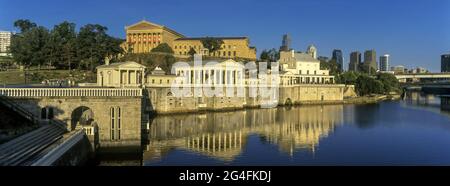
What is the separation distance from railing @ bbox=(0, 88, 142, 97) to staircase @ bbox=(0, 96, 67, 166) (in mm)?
760

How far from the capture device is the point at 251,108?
74688 mm

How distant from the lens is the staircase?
52.5 ft

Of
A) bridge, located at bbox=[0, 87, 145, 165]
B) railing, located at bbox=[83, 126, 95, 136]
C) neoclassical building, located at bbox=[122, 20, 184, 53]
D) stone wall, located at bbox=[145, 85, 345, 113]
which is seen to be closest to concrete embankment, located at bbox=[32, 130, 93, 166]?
railing, located at bbox=[83, 126, 95, 136]

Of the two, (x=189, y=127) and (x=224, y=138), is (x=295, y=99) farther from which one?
(x=224, y=138)

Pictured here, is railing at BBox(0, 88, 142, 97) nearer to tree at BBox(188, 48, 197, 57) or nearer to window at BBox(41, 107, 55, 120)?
window at BBox(41, 107, 55, 120)

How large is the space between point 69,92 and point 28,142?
825cm


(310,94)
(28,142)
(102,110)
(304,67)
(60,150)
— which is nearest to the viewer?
(60,150)

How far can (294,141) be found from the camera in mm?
37312

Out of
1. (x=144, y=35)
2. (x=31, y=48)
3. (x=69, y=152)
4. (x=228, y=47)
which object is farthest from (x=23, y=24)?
(x=69, y=152)

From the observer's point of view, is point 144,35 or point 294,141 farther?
point 144,35

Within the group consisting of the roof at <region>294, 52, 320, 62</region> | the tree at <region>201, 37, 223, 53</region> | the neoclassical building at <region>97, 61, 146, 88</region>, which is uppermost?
the tree at <region>201, 37, 223, 53</region>

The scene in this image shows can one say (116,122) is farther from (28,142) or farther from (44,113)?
(28,142)

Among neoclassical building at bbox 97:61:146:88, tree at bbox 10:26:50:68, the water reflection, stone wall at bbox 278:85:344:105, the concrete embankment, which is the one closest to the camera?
the concrete embankment
